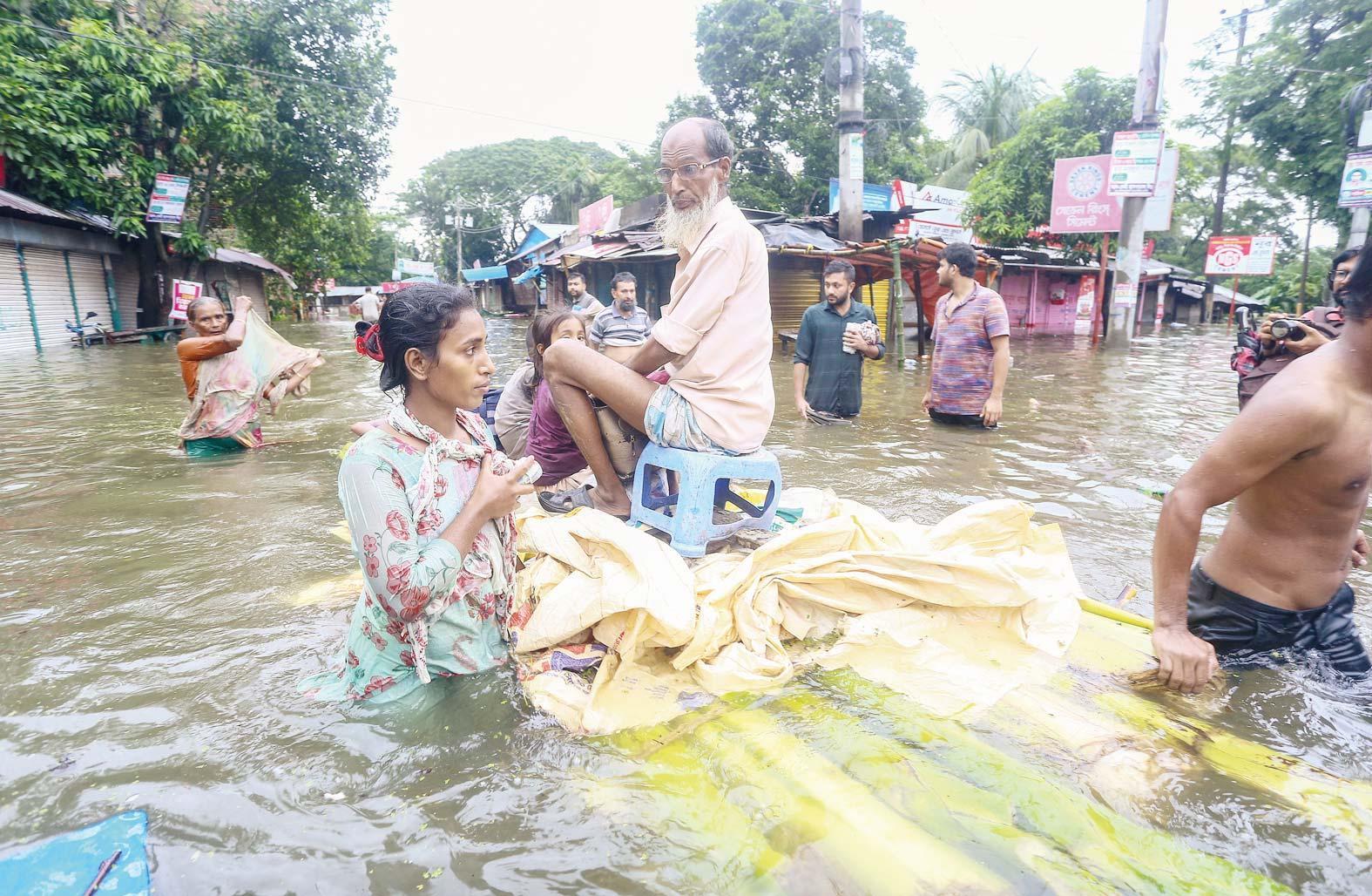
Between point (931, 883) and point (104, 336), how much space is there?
67.3 feet

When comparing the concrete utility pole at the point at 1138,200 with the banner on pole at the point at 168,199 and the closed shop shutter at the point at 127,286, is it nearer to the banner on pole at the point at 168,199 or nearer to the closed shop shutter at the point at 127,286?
the banner on pole at the point at 168,199

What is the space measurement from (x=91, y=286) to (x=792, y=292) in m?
16.6

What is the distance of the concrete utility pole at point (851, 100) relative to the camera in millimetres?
11680

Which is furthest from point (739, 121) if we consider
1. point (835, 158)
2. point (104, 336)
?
point (104, 336)

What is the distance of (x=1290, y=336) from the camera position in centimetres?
367

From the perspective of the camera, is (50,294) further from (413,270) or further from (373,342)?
(413,270)

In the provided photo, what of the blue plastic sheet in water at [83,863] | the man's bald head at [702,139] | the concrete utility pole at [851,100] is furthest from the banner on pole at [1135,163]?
the blue plastic sheet in water at [83,863]

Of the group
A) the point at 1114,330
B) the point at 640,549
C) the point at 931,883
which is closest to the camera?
the point at 931,883

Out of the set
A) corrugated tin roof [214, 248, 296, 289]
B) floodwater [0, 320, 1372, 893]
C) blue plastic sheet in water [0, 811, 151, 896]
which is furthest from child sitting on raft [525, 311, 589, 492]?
corrugated tin roof [214, 248, 296, 289]

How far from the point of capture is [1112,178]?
13.4 meters

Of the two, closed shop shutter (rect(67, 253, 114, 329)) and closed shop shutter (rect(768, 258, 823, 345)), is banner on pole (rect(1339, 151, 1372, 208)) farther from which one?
closed shop shutter (rect(67, 253, 114, 329))

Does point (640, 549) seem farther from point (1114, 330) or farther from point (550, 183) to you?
point (550, 183)

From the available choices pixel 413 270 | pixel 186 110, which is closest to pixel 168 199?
pixel 186 110

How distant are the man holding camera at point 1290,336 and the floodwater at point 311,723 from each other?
2.96 feet
